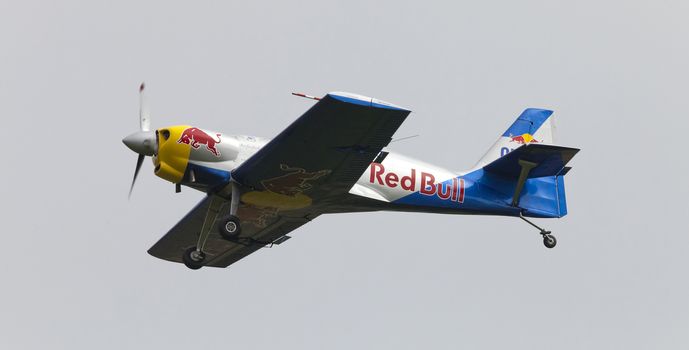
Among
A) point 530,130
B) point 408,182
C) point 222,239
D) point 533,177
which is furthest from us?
point 530,130

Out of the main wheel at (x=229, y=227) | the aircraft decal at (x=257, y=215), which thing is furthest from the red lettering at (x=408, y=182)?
the main wheel at (x=229, y=227)

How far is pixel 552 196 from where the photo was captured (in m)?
23.1

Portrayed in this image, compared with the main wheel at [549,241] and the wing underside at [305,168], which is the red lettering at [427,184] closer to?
the wing underside at [305,168]

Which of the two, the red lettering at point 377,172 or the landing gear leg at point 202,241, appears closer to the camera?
the red lettering at point 377,172

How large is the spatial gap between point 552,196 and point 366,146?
482 cm

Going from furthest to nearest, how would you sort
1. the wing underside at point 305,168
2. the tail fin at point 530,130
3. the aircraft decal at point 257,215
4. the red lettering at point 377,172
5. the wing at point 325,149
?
the tail fin at point 530,130 < the aircraft decal at point 257,215 < the red lettering at point 377,172 < the wing underside at point 305,168 < the wing at point 325,149

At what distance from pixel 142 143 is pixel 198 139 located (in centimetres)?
90

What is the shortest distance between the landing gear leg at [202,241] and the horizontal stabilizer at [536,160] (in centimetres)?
471

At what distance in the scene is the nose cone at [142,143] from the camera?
20828 millimetres

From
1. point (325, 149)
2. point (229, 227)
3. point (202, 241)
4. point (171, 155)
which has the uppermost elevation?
point (325, 149)

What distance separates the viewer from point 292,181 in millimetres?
20812

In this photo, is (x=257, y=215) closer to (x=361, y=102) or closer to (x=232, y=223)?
(x=232, y=223)

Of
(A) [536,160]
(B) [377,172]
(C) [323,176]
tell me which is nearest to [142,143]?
(C) [323,176]

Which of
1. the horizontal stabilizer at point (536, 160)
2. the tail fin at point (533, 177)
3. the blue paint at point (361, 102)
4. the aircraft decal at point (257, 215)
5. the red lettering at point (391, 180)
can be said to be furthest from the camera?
the aircraft decal at point (257, 215)
